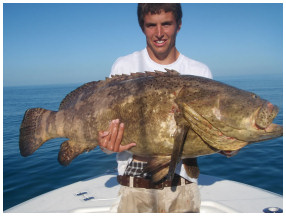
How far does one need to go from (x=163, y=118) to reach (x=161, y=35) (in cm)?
141

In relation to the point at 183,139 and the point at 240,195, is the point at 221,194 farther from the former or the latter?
the point at 183,139

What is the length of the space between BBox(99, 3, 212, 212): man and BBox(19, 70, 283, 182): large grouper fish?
57 cm

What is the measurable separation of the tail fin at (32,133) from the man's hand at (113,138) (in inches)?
36.2

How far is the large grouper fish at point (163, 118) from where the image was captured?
2.73m

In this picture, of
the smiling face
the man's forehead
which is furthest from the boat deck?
the man's forehead

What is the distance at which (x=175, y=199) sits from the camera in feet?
12.0

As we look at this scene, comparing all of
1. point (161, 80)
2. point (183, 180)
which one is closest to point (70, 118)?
point (161, 80)

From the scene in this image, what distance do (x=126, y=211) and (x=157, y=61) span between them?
2.42 metres

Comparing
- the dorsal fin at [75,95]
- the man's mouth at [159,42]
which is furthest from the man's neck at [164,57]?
the dorsal fin at [75,95]

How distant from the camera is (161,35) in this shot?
3.59m

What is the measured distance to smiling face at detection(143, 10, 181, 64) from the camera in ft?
11.8

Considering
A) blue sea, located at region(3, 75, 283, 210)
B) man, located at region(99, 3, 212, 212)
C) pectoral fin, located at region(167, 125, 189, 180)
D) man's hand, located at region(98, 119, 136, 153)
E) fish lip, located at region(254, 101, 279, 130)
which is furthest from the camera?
blue sea, located at region(3, 75, 283, 210)

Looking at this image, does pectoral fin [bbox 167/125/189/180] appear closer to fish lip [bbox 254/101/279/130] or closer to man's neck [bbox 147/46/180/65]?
fish lip [bbox 254/101/279/130]

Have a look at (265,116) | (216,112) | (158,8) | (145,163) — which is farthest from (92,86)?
(265,116)
